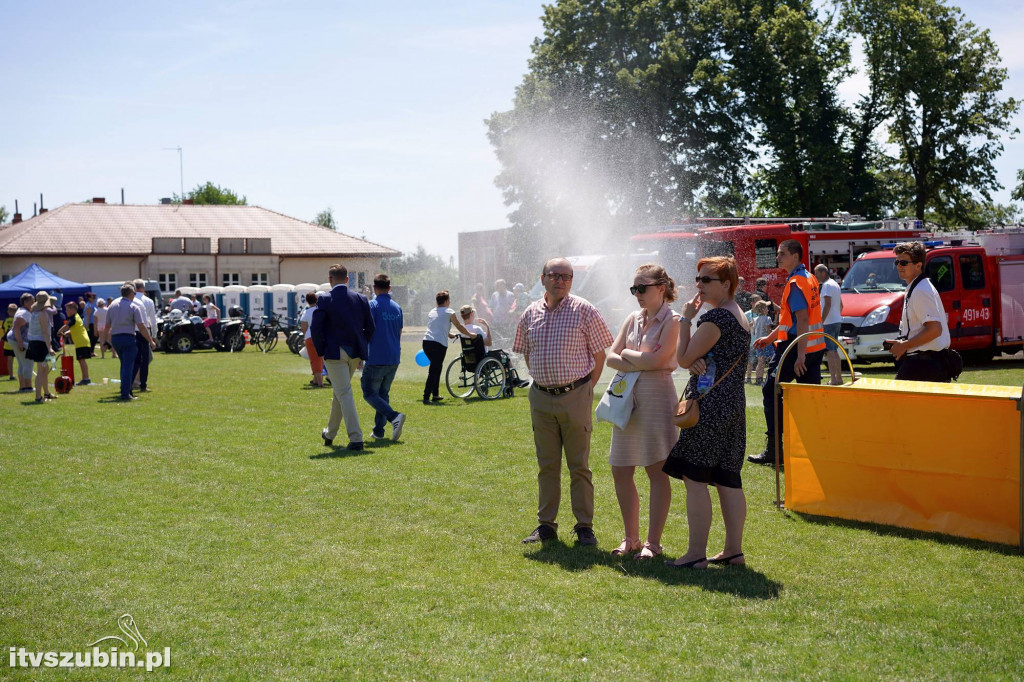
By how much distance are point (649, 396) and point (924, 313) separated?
104 inches

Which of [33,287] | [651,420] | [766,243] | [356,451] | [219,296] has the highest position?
[766,243]

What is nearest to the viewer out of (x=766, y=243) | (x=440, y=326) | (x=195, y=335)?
(x=440, y=326)

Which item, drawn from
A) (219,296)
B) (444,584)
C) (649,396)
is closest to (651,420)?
(649,396)

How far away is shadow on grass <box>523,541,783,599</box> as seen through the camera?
573 centimetres

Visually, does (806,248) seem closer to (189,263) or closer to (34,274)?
(34,274)

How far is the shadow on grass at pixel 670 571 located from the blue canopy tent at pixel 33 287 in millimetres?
27310

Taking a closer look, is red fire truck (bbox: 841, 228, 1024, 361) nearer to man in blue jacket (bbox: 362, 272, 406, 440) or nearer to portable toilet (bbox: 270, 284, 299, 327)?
man in blue jacket (bbox: 362, 272, 406, 440)

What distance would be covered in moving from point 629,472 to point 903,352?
2.67 metres

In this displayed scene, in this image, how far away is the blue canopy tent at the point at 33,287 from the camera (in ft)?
98.2

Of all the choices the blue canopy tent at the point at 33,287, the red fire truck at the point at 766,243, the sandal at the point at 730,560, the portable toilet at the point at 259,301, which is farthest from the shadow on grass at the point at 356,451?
the portable toilet at the point at 259,301

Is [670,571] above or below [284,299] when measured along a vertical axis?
below

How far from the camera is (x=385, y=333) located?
40.6ft

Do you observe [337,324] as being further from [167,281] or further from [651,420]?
[167,281]

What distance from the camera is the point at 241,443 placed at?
1186cm
